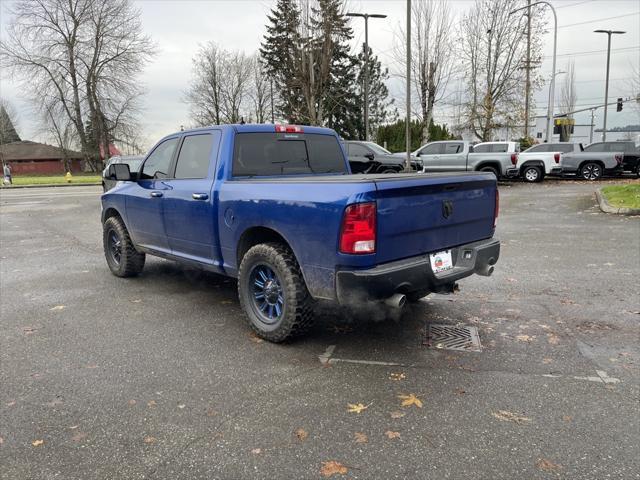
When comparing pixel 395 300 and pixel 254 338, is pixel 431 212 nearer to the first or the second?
pixel 395 300

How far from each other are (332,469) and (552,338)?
2.62 m

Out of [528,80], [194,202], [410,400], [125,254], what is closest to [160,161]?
[194,202]

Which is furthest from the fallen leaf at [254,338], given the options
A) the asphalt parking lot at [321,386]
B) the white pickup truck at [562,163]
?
the white pickup truck at [562,163]

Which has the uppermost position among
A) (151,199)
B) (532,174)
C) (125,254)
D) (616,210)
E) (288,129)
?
(288,129)

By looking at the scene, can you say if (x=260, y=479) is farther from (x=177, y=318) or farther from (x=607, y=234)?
(x=607, y=234)

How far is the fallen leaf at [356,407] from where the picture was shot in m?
3.13

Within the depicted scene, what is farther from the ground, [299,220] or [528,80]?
→ [528,80]

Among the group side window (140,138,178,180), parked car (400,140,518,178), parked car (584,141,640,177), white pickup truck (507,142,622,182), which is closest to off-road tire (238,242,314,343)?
side window (140,138,178,180)

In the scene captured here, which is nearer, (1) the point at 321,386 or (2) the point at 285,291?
(1) the point at 321,386

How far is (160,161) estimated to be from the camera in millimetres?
5691

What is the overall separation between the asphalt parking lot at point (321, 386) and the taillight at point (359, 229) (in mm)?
973

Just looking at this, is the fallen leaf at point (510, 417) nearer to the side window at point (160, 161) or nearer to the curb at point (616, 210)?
the side window at point (160, 161)

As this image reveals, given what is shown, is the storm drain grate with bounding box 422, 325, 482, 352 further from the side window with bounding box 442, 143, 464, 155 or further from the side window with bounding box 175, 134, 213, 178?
the side window with bounding box 442, 143, 464, 155

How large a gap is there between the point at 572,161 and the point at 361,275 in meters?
21.7
